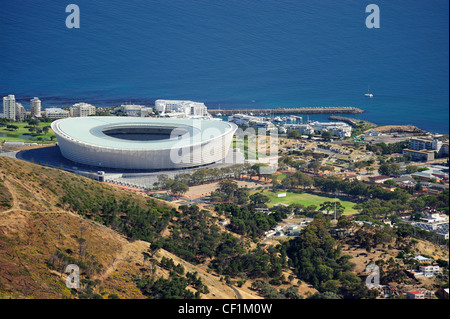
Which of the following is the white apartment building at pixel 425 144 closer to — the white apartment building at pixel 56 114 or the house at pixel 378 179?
the house at pixel 378 179

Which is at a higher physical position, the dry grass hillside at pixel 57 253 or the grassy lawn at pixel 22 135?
the grassy lawn at pixel 22 135

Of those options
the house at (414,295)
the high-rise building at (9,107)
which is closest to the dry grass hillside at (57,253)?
the house at (414,295)

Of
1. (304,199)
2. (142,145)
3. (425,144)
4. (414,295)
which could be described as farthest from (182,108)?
(414,295)

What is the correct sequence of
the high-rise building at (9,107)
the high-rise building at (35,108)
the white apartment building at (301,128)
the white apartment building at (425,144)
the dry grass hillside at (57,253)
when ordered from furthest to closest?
the high-rise building at (35,108) < the white apartment building at (301,128) < the high-rise building at (9,107) < the white apartment building at (425,144) < the dry grass hillside at (57,253)

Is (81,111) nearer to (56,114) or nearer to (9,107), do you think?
(56,114)

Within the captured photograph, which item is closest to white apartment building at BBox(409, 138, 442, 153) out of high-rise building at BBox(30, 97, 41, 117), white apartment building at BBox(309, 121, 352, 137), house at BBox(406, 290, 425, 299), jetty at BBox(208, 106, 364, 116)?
white apartment building at BBox(309, 121, 352, 137)

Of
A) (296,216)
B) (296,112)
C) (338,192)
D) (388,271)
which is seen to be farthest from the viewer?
(296,112)
